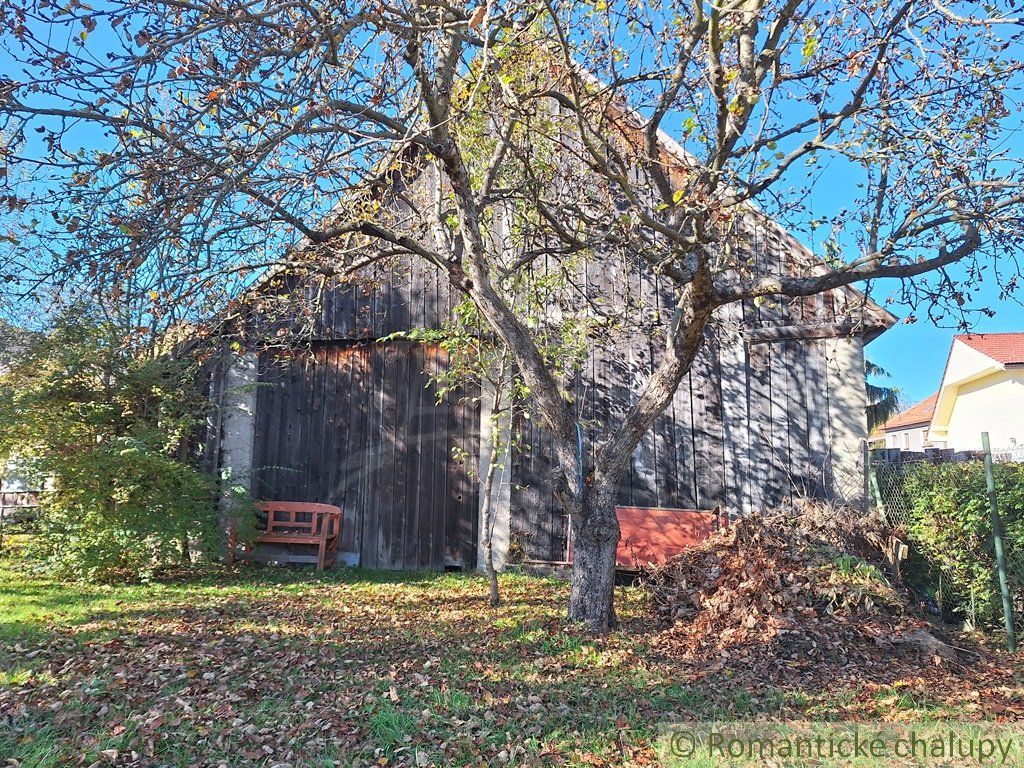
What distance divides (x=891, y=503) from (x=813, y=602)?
251cm

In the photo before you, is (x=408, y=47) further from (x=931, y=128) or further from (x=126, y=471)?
(x=126, y=471)

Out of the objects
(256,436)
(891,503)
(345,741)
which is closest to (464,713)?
(345,741)

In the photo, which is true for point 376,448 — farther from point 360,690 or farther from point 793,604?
point 793,604

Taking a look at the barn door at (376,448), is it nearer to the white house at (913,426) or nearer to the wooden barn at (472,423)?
the wooden barn at (472,423)

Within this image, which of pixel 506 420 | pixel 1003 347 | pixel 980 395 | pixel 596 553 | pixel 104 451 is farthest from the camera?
pixel 980 395

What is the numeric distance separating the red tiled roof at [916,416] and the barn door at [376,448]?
25206mm

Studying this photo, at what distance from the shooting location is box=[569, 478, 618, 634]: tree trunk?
19.7 ft

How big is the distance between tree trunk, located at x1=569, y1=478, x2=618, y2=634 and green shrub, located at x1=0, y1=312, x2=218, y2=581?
5260mm

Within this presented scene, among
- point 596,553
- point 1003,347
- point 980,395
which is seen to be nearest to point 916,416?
point 980,395

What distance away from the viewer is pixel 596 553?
6.00 metres

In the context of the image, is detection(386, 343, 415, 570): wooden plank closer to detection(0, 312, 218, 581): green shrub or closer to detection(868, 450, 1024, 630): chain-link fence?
detection(0, 312, 218, 581): green shrub

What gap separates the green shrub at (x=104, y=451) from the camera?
7887mm

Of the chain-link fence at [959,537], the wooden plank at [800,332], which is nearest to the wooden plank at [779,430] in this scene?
the wooden plank at [800,332]

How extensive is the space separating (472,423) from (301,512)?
2872mm
